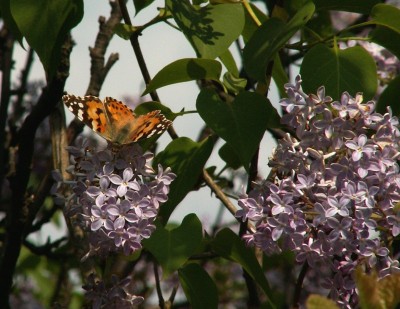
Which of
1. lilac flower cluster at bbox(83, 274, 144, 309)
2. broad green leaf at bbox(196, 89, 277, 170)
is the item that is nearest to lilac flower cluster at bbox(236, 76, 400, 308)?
broad green leaf at bbox(196, 89, 277, 170)

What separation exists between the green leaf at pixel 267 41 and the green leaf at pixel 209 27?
3.0 inches

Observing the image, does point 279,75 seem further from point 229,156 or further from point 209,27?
point 229,156

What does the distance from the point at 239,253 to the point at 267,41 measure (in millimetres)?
465

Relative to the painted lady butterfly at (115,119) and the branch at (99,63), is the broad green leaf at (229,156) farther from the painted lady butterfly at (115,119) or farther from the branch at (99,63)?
the branch at (99,63)

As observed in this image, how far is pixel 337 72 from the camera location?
77.6 inches

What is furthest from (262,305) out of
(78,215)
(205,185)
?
(78,215)

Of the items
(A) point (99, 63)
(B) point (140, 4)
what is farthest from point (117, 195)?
(A) point (99, 63)

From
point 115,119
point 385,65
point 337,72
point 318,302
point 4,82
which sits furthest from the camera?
point 385,65

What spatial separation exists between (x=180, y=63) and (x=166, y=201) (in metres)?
0.30

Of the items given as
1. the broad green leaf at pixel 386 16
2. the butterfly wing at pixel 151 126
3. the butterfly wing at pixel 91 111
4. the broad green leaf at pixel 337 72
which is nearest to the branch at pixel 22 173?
the butterfly wing at pixel 91 111

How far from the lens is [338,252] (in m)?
1.78

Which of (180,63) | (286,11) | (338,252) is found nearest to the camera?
(338,252)

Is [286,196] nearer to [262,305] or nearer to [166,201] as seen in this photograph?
[166,201]

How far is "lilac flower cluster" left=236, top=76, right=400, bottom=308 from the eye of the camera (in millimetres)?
1754
